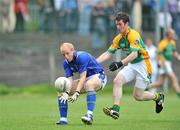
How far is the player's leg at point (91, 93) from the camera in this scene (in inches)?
587

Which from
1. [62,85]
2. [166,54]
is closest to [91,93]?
[62,85]

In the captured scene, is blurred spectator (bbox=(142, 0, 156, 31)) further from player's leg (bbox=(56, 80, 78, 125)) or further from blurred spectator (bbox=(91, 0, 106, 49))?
player's leg (bbox=(56, 80, 78, 125))

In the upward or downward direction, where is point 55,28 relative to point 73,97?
upward

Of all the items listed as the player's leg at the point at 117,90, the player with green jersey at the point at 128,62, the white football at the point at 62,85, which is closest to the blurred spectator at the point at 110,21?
the player with green jersey at the point at 128,62

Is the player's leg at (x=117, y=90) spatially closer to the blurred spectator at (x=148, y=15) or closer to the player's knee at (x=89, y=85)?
the player's knee at (x=89, y=85)

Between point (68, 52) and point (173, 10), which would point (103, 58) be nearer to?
point (68, 52)

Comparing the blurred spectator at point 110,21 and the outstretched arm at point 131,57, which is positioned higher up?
the blurred spectator at point 110,21

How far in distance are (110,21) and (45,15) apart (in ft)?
8.72

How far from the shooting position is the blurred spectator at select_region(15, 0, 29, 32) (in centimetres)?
3123

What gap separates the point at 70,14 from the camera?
31.1m

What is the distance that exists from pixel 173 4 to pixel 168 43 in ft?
12.6

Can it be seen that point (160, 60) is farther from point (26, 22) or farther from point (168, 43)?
point (26, 22)

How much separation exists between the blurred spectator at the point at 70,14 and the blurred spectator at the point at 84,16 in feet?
0.72

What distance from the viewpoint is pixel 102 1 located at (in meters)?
31.2
